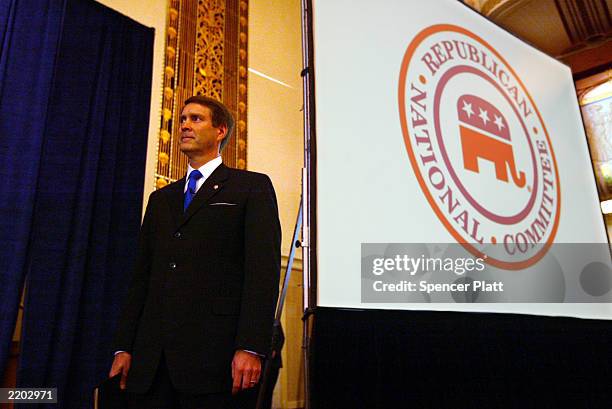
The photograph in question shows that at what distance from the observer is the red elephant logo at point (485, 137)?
2000mm

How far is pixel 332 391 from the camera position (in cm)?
140

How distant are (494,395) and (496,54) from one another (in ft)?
4.97

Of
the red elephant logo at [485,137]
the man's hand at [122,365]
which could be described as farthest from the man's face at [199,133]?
the red elephant logo at [485,137]

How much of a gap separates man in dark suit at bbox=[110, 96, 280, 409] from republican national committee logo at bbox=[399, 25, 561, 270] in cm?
67

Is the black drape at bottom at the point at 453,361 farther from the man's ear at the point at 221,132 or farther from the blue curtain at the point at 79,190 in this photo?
the blue curtain at the point at 79,190

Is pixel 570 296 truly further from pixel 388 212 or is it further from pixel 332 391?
pixel 332 391

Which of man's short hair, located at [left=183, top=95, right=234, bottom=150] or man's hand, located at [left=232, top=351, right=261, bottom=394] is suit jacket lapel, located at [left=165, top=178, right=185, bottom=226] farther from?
man's hand, located at [left=232, top=351, right=261, bottom=394]

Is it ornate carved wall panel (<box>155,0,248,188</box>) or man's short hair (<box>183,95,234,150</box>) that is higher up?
ornate carved wall panel (<box>155,0,248,188</box>)

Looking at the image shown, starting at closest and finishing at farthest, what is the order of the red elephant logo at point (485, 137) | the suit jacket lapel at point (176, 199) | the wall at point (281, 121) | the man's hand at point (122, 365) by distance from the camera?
1. the man's hand at point (122, 365)
2. the suit jacket lapel at point (176, 199)
3. the red elephant logo at point (485, 137)
4. the wall at point (281, 121)

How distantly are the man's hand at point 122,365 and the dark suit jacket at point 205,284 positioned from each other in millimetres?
20

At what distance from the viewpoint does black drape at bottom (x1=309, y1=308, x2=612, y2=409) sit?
4.70ft

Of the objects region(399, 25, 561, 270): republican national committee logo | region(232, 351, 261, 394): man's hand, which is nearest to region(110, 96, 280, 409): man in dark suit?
region(232, 351, 261, 394): man's hand

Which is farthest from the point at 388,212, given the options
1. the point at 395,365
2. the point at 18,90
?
the point at 18,90

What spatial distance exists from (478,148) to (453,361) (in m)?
0.86
